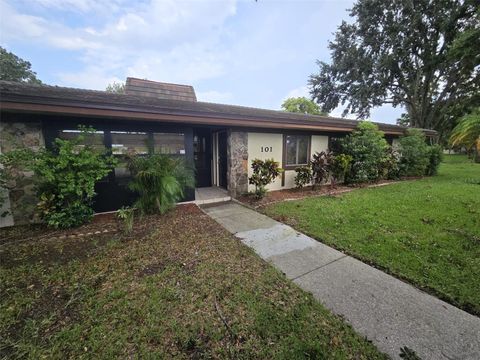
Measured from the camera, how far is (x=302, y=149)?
7.70m

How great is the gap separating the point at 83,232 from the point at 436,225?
6.94 m

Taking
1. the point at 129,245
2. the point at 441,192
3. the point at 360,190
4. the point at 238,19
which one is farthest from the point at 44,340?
the point at 441,192

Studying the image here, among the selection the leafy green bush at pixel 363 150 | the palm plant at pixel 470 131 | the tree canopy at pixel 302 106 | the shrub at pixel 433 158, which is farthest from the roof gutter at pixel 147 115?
the tree canopy at pixel 302 106

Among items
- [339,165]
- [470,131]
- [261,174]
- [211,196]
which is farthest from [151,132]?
[470,131]

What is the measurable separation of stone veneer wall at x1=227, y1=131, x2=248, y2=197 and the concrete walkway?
2.99 meters

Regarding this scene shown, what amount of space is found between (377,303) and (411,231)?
Result: 250cm

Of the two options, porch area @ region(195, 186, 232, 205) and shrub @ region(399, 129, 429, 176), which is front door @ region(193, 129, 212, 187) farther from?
shrub @ region(399, 129, 429, 176)

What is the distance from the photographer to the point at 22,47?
552 cm

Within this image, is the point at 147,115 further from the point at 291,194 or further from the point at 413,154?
the point at 413,154

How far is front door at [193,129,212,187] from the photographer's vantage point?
24.5 feet

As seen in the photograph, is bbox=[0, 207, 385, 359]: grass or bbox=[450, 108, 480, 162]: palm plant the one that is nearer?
bbox=[0, 207, 385, 359]: grass

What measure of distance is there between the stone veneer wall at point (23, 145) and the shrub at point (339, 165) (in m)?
8.18

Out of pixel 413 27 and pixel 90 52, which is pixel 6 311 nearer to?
pixel 90 52

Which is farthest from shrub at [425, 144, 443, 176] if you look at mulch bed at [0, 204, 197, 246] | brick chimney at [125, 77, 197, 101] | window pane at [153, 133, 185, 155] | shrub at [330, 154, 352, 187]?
mulch bed at [0, 204, 197, 246]
